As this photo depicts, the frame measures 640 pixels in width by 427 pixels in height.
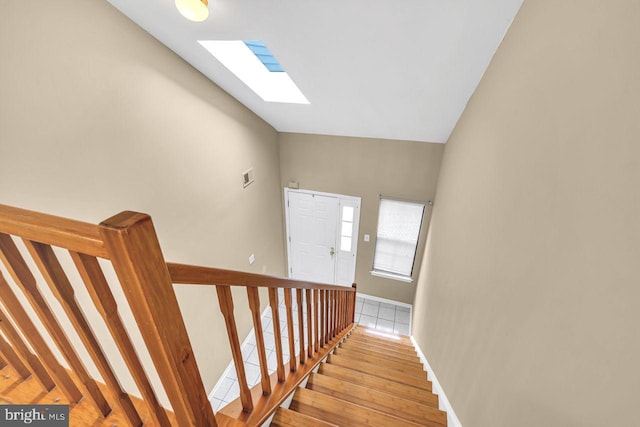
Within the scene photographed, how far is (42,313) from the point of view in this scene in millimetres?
603

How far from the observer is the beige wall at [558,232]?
23.9 inches

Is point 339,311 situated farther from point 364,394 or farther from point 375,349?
point 364,394

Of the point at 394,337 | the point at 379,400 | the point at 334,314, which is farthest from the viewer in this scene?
the point at 394,337

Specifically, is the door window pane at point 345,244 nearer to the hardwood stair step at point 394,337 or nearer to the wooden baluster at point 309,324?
the hardwood stair step at point 394,337

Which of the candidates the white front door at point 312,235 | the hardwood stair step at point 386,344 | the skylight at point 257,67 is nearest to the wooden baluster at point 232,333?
the skylight at point 257,67

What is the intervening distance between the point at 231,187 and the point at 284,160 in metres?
1.28

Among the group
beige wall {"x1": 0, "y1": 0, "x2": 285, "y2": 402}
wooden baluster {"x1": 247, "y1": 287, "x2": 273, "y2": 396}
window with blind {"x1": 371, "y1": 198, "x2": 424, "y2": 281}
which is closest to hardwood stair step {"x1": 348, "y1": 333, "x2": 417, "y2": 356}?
window with blind {"x1": 371, "y1": 198, "x2": 424, "y2": 281}

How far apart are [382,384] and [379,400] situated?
0.24m

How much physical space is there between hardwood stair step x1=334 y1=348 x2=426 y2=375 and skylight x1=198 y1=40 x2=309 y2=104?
2426 millimetres

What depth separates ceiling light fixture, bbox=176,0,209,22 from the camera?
1.27 metres

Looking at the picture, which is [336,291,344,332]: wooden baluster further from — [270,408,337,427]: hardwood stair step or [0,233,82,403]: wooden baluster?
[0,233,82,403]: wooden baluster

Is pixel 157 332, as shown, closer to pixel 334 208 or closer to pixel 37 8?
pixel 37 8

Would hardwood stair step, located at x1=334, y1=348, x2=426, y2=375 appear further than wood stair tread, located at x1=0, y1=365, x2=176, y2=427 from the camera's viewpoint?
Yes

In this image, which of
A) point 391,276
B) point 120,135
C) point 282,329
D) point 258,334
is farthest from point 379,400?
point 391,276
